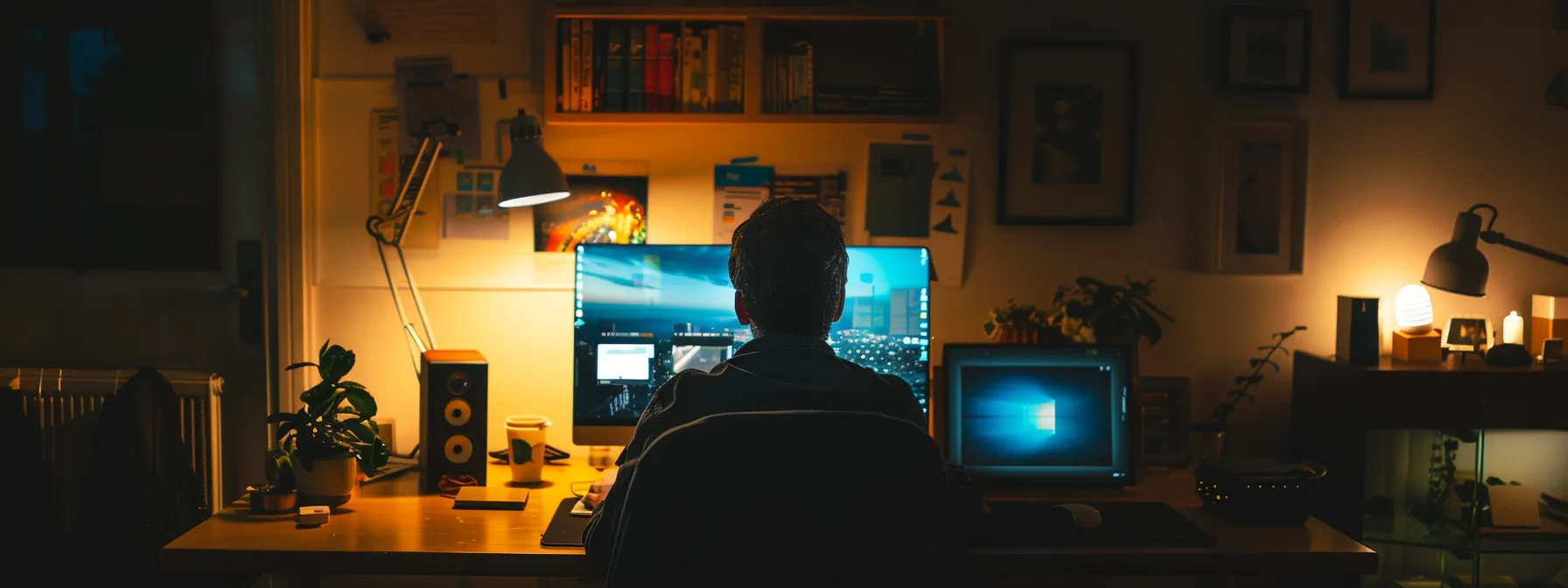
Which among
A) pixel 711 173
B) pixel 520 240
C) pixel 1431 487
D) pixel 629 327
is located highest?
pixel 711 173

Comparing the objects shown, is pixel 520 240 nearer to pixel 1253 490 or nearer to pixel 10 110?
pixel 10 110

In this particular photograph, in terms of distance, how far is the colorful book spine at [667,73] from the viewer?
2.41m

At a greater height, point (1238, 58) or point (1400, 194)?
point (1238, 58)

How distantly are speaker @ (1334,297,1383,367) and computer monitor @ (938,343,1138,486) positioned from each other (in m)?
0.59

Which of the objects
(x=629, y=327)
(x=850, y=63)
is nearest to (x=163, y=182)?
(x=629, y=327)

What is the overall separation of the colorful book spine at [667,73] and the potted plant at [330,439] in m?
0.86

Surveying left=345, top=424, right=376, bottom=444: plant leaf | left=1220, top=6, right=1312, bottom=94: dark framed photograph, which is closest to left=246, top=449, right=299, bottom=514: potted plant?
left=345, top=424, right=376, bottom=444: plant leaf

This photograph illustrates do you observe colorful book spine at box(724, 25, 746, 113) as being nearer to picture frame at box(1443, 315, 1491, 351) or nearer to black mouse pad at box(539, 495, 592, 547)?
black mouse pad at box(539, 495, 592, 547)

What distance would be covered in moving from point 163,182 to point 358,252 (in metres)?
0.52

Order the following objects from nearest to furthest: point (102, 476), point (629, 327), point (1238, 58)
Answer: point (629, 327) → point (102, 476) → point (1238, 58)

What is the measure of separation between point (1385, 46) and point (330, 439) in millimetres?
2449

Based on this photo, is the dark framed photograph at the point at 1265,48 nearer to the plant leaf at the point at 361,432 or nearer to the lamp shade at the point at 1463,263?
the lamp shade at the point at 1463,263

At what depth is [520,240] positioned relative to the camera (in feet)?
8.41

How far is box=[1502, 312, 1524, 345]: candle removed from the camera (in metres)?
2.54
